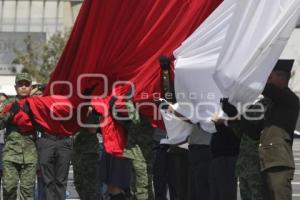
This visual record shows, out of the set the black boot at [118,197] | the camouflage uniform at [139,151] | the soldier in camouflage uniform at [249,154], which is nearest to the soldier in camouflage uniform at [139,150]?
the camouflage uniform at [139,151]

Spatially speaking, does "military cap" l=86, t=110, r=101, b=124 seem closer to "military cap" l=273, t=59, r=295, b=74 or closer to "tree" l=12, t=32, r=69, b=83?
"military cap" l=273, t=59, r=295, b=74

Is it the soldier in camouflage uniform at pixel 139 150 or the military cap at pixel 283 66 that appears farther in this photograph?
the soldier in camouflage uniform at pixel 139 150

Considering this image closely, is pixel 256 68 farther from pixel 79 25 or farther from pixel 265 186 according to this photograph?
pixel 79 25

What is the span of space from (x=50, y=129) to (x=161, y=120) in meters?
1.44

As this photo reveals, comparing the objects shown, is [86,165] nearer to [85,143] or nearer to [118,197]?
[85,143]

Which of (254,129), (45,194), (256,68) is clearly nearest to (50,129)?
(45,194)

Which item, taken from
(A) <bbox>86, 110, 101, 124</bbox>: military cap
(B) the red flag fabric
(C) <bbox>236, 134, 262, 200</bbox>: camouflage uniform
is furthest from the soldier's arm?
(A) <bbox>86, 110, 101, 124</bbox>: military cap

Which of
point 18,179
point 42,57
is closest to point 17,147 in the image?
point 18,179

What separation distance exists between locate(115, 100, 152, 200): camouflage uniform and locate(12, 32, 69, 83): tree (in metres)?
36.3

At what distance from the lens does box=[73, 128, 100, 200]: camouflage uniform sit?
1168 centimetres

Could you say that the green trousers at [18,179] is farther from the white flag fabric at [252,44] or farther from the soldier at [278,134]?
the white flag fabric at [252,44]

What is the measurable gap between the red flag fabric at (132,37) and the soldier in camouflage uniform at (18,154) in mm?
1022

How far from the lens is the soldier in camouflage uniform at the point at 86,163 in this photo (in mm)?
11680

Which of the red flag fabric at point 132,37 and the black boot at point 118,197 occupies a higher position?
the red flag fabric at point 132,37
